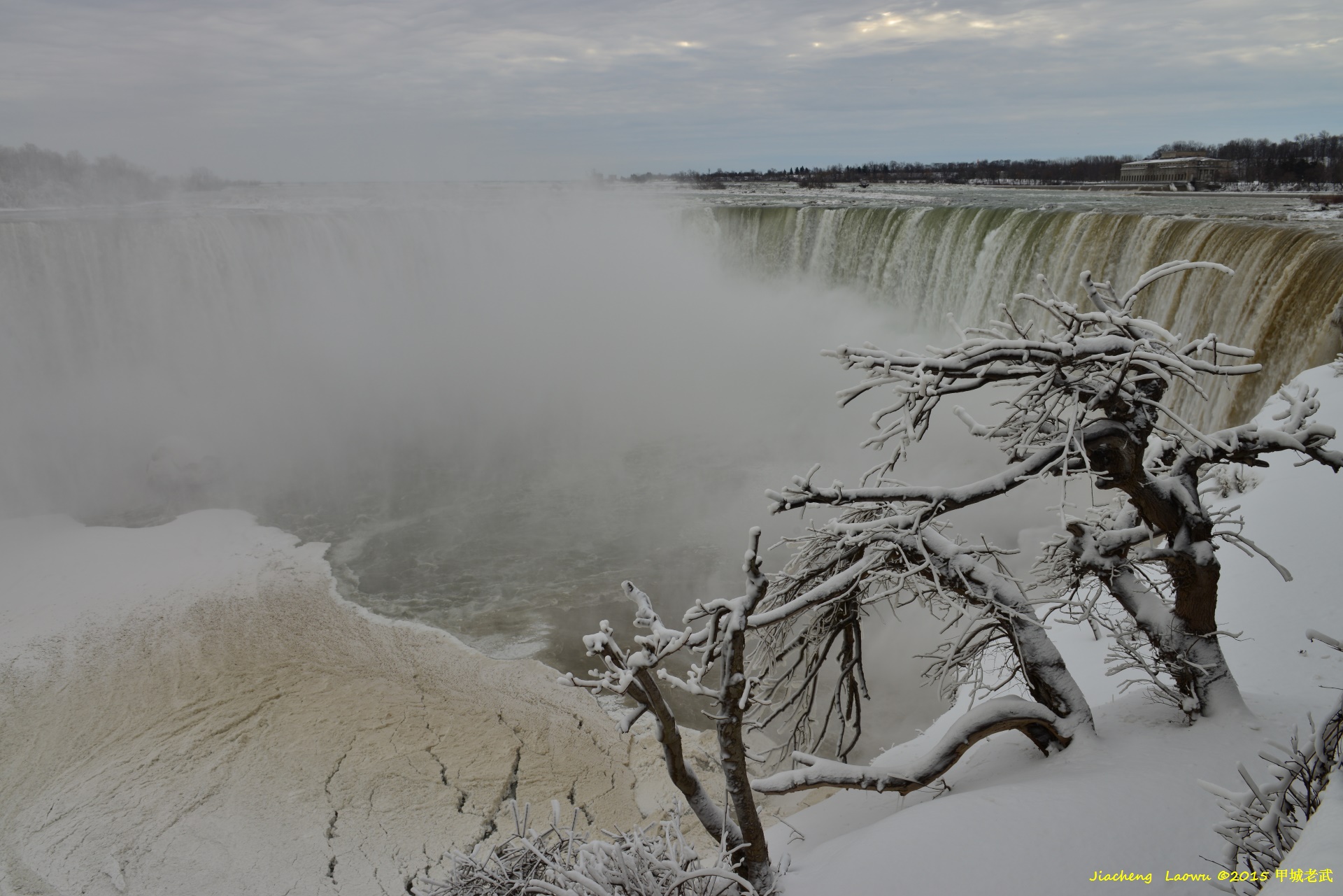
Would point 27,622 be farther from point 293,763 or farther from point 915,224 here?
point 915,224

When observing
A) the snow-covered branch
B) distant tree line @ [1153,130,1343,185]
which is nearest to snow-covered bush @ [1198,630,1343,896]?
the snow-covered branch

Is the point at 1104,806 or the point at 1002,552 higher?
the point at 1002,552

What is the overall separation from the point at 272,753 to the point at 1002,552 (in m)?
6.46

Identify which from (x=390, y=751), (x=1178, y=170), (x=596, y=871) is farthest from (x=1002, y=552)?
(x=1178, y=170)

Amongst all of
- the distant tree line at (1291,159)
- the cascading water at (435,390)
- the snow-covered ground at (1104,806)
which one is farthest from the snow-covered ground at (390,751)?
the distant tree line at (1291,159)

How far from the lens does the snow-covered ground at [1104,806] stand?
2686 mm

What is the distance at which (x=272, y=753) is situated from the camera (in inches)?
277

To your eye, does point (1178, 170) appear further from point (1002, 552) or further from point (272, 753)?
point (272, 753)

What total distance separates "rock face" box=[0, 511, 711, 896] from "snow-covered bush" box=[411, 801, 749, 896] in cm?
184

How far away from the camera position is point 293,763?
22.5 ft

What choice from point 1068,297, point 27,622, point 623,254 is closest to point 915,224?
point 1068,297

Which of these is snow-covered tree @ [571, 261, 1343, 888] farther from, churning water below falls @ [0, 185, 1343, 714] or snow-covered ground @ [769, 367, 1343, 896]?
churning water below falls @ [0, 185, 1343, 714]

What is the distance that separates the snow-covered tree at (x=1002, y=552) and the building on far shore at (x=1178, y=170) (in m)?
21.2

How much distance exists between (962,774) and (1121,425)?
5.99 feet
